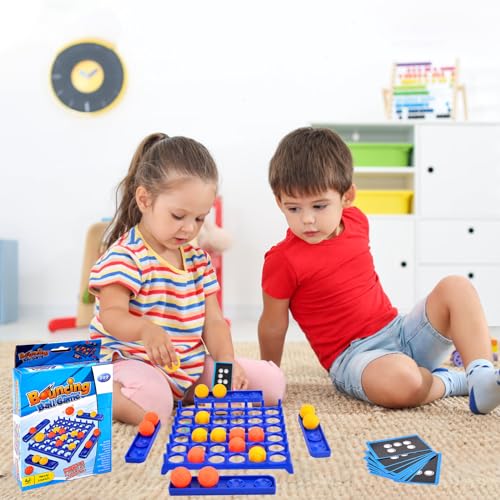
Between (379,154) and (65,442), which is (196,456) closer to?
(65,442)

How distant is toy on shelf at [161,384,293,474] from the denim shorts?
8.0 inches

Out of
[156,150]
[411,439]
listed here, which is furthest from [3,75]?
[411,439]

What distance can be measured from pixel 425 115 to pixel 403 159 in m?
0.19

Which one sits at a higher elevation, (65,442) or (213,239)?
(213,239)

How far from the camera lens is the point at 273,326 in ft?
3.49

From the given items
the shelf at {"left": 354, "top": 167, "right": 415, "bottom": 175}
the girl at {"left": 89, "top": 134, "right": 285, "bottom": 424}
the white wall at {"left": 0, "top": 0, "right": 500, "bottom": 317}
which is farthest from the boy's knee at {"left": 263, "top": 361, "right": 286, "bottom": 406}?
the white wall at {"left": 0, "top": 0, "right": 500, "bottom": 317}

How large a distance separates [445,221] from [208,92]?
107cm

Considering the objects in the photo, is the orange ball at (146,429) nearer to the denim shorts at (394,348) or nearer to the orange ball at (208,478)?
the orange ball at (208,478)

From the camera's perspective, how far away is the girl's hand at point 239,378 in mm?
894

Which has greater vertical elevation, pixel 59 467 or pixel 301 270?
pixel 301 270

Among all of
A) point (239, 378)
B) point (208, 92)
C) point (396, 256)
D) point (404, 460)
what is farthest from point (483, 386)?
point (208, 92)

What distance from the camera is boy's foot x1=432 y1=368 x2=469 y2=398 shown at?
0.99m

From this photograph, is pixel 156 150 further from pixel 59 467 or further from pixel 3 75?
pixel 3 75

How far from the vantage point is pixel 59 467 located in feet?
1.99
